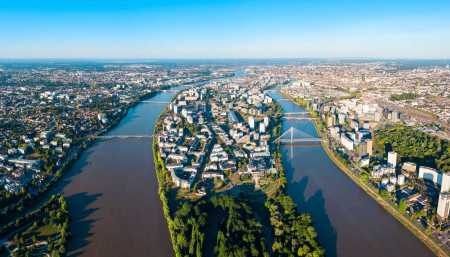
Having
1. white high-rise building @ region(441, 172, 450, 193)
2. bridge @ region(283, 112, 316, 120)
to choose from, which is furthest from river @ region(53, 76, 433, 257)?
bridge @ region(283, 112, 316, 120)

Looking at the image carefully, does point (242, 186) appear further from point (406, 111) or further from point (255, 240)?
point (406, 111)

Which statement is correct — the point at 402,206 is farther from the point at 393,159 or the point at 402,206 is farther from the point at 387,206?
the point at 393,159

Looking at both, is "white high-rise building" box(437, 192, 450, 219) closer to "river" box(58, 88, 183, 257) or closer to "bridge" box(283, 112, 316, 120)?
"river" box(58, 88, 183, 257)

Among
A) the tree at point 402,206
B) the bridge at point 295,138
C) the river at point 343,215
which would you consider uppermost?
the bridge at point 295,138

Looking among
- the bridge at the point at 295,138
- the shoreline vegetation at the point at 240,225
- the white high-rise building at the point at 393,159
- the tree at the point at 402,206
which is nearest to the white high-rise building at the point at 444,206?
the tree at the point at 402,206

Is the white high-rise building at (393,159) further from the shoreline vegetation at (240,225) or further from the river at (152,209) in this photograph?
the shoreline vegetation at (240,225)
